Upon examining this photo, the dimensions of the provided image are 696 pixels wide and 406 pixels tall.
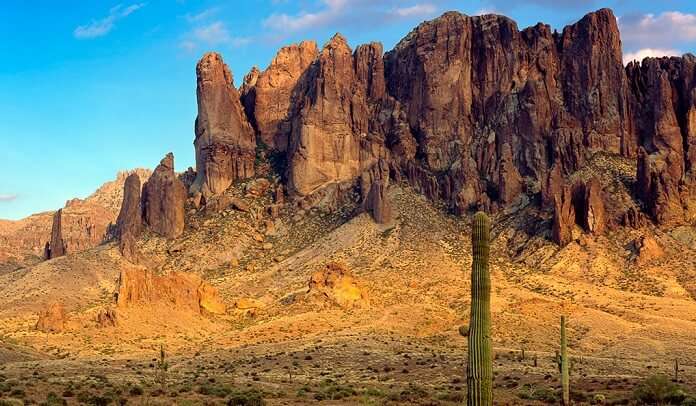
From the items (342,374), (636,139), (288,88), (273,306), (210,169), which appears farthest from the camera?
(288,88)

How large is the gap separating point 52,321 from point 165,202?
113 feet

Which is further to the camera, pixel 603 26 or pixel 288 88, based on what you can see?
pixel 288 88

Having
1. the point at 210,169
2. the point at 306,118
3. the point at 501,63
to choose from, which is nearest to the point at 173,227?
the point at 210,169

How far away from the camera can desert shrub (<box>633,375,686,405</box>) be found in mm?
42000

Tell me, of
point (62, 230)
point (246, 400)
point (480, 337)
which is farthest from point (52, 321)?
point (480, 337)

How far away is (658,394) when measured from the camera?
42.6m

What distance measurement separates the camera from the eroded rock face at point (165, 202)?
373ft

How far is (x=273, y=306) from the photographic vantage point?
3465 inches

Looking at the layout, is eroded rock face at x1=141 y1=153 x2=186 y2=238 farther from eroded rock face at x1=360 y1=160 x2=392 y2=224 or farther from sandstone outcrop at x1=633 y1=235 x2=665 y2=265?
sandstone outcrop at x1=633 y1=235 x2=665 y2=265

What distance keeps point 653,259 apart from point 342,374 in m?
45.7

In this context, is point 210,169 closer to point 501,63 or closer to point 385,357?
point 501,63

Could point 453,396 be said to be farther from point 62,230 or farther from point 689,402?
point 62,230

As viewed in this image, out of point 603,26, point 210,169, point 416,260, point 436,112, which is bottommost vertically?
point 416,260

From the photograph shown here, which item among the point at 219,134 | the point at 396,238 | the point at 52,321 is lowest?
the point at 52,321
